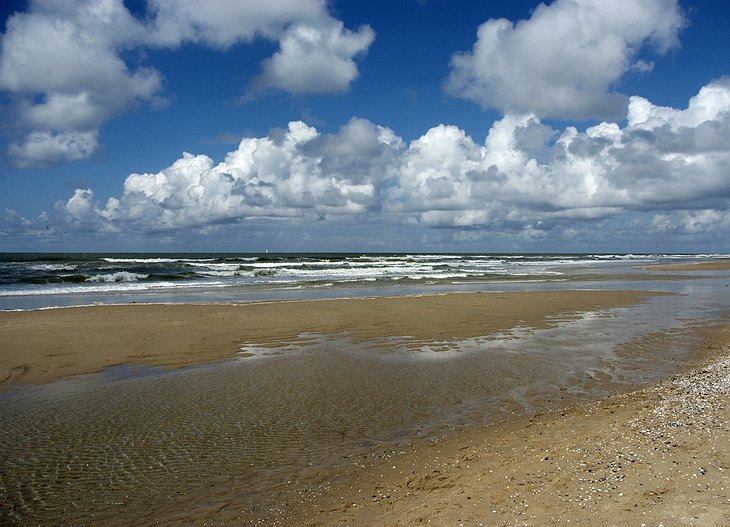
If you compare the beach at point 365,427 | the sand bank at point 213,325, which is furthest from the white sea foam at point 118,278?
the beach at point 365,427

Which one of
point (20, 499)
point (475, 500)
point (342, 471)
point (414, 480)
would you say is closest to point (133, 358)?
point (20, 499)

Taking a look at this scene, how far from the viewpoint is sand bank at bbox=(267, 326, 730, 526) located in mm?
4336

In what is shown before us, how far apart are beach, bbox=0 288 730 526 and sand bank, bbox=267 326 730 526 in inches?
1.0

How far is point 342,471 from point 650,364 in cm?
849

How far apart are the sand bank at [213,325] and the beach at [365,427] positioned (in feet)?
0.47

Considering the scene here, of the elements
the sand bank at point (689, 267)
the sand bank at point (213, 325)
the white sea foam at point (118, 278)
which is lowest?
the sand bank at point (689, 267)

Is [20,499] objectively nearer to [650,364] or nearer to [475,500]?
[475,500]

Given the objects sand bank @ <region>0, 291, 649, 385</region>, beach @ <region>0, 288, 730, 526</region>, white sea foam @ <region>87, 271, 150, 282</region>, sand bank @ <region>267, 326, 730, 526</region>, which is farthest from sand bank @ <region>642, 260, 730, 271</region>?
sand bank @ <region>267, 326, 730, 526</region>

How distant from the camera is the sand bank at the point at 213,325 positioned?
1229 centimetres

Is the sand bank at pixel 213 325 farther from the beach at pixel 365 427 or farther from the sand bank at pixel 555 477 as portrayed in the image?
the sand bank at pixel 555 477

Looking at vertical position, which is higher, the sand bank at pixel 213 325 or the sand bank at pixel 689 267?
the sand bank at pixel 213 325

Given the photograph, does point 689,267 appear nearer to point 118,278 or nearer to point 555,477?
point 118,278

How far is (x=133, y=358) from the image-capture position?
1235 cm

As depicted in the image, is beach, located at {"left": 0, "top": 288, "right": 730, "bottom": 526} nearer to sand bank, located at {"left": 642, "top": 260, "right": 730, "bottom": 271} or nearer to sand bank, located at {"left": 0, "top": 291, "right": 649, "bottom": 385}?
sand bank, located at {"left": 0, "top": 291, "right": 649, "bottom": 385}
